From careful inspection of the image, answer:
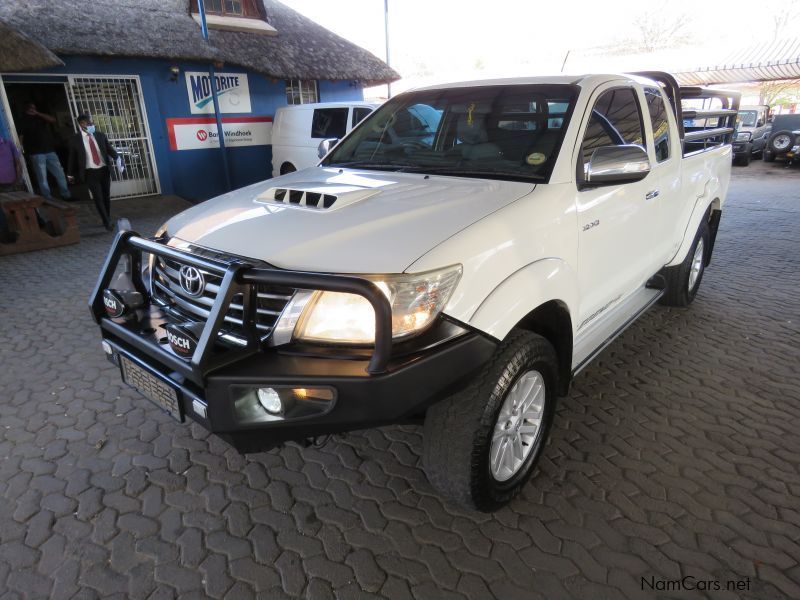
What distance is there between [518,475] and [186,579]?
58.5 inches

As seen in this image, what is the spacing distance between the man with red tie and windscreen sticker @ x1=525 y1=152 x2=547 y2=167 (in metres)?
7.94

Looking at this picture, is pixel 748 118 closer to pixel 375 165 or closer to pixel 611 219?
pixel 611 219

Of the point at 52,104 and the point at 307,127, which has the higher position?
the point at 52,104

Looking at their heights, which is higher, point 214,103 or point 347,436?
point 214,103

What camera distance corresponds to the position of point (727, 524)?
233 centimetres

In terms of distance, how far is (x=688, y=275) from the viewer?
15.1ft

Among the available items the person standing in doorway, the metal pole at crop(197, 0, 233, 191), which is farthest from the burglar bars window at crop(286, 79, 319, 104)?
the person standing in doorway

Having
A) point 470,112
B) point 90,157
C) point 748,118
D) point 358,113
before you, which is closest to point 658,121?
point 470,112

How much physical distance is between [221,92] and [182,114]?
3.34ft

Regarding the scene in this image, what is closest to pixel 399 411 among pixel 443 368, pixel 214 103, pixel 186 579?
pixel 443 368

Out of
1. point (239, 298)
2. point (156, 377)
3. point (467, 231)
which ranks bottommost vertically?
point (156, 377)

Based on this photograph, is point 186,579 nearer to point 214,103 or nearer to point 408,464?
point 408,464

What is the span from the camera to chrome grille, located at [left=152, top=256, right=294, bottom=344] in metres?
2.01

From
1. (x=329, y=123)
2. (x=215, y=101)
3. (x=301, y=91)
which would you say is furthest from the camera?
(x=301, y=91)
